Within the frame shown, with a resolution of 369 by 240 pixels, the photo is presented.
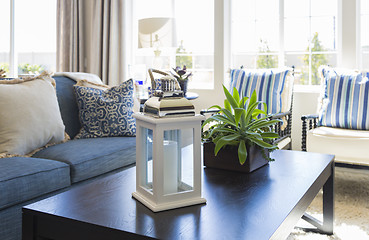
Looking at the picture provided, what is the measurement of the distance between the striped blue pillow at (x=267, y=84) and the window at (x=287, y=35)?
0.41m

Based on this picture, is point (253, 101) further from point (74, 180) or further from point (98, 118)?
point (98, 118)

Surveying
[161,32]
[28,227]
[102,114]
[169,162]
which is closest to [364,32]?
[161,32]

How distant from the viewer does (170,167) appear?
1.21 meters

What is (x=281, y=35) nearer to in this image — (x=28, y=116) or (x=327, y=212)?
(x=327, y=212)

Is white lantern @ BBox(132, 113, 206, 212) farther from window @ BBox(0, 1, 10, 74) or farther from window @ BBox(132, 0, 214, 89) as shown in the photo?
window @ BBox(0, 1, 10, 74)

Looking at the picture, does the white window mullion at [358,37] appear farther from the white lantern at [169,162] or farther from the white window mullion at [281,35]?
the white lantern at [169,162]

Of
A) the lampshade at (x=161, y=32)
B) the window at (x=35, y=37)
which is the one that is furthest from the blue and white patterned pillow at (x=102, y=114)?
the window at (x=35, y=37)

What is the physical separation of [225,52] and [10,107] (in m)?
2.68

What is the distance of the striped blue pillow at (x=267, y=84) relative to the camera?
11.7 ft

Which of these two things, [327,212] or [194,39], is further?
[194,39]

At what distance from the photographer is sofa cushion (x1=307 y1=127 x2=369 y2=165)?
9.18 feet

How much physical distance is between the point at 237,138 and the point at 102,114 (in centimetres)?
142

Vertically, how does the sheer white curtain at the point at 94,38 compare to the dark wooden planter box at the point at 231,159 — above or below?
above

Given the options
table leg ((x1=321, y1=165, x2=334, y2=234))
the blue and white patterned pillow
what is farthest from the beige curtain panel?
table leg ((x1=321, y1=165, x2=334, y2=234))
